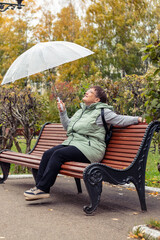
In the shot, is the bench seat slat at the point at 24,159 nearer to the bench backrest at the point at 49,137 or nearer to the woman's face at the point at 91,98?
Result: the bench backrest at the point at 49,137

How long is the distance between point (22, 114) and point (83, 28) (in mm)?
21032

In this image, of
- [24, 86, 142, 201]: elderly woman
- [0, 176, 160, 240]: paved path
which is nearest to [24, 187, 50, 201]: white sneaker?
[24, 86, 142, 201]: elderly woman

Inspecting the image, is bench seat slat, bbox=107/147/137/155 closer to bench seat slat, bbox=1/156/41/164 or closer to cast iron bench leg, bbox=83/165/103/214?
cast iron bench leg, bbox=83/165/103/214

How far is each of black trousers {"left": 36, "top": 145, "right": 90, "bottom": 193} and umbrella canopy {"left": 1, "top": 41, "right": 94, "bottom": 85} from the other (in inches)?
45.3

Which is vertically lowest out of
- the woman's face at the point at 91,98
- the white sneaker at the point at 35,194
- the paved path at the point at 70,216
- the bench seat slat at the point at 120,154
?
the paved path at the point at 70,216

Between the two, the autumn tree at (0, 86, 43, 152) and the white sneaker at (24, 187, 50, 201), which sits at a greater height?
the autumn tree at (0, 86, 43, 152)

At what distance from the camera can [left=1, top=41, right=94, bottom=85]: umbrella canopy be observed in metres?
5.13

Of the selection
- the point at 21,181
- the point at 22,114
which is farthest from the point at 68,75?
the point at 21,181

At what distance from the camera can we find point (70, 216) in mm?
4117

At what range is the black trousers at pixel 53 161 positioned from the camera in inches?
178

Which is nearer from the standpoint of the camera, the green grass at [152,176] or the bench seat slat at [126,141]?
the bench seat slat at [126,141]

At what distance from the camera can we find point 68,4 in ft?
Answer: 90.0

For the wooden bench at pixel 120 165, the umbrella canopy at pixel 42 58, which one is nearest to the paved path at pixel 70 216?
the wooden bench at pixel 120 165

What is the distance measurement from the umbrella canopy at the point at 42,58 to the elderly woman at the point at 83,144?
2.12 feet
